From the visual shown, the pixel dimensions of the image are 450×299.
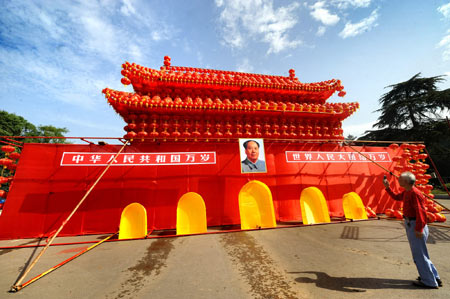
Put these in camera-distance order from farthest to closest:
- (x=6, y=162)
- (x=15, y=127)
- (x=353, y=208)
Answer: (x=15, y=127) → (x=353, y=208) → (x=6, y=162)

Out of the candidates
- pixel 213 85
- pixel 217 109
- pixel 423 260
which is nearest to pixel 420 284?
pixel 423 260

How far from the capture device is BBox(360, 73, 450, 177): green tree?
17.9 m

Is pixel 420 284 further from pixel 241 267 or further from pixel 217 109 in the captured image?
pixel 217 109

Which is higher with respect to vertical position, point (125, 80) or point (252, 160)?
point (125, 80)

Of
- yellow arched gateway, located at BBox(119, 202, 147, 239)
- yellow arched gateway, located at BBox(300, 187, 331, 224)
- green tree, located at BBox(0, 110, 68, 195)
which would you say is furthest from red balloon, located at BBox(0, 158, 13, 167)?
green tree, located at BBox(0, 110, 68, 195)

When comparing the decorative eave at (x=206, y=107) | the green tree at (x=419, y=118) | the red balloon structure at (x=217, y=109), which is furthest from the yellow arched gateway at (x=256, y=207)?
the green tree at (x=419, y=118)

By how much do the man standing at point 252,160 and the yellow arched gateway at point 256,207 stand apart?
552mm

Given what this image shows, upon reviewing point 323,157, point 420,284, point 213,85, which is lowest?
point 420,284

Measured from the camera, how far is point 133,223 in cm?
509

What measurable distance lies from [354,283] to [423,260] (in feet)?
3.68

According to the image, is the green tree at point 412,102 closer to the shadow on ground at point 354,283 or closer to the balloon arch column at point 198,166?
the balloon arch column at point 198,166

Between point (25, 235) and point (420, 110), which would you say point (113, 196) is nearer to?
point (25, 235)

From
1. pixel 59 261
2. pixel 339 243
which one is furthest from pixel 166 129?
pixel 339 243

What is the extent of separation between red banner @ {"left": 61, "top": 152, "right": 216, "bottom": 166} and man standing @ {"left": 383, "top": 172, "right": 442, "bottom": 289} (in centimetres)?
518
